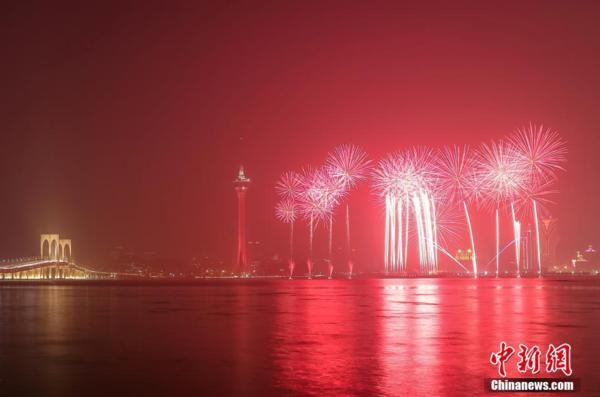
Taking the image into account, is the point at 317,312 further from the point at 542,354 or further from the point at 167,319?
the point at 542,354

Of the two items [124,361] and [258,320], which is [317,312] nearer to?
[258,320]

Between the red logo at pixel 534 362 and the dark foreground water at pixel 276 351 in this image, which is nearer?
the dark foreground water at pixel 276 351

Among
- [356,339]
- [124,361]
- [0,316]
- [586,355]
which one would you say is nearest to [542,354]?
[586,355]

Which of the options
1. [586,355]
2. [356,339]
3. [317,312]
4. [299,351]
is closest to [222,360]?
[299,351]

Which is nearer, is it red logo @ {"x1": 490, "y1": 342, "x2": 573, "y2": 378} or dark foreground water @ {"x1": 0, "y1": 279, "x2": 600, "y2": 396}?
dark foreground water @ {"x1": 0, "y1": 279, "x2": 600, "y2": 396}

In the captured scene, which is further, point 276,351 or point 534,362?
point 276,351

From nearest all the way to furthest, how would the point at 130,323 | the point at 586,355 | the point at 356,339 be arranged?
the point at 586,355 < the point at 356,339 < the point at 130,323

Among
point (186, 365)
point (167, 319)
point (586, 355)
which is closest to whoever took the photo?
point (186, 365)

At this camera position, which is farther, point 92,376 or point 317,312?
point 317,312

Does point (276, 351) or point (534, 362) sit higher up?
point (534, 362)

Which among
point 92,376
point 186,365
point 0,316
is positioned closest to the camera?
point 92,376
